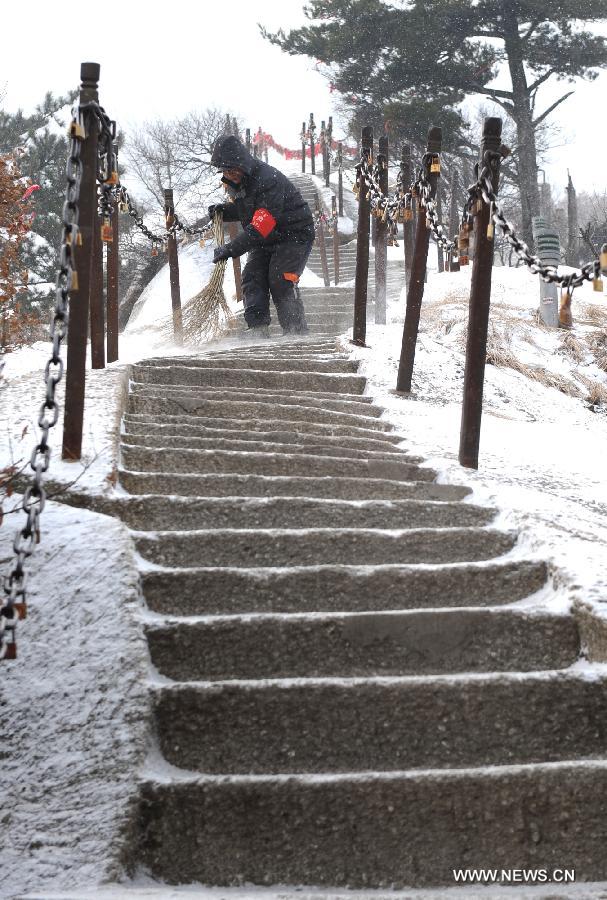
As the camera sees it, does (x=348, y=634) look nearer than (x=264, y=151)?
Yes

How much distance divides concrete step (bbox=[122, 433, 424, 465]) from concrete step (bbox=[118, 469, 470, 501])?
13.0 inches

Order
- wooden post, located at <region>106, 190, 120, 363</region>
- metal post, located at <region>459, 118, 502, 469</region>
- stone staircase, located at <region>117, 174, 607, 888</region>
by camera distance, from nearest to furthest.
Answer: stone staircase, located at <region>117, 174, 607, 888</region> < metal post, located at <region>459, 118, 502, 469</region> < wooden post, located at <region>106, 190, 120, 363</region>

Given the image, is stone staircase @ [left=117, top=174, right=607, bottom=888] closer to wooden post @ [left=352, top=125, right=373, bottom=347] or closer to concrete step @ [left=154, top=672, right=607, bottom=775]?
concrete step @ [left=154, top=672, right=607, bottom=775]

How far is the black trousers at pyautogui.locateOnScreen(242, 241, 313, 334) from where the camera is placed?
811cm

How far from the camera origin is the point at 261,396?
219 inches

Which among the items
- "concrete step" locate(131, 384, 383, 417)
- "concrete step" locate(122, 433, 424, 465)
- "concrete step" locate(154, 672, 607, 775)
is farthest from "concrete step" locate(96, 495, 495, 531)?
"concrete step" locate(131, 384, 383, 417)

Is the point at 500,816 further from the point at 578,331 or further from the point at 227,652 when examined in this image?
the point at 578,331

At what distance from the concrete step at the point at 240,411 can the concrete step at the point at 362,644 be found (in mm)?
2174

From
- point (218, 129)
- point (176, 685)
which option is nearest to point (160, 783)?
point (176, 685)

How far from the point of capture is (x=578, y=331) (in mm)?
10188

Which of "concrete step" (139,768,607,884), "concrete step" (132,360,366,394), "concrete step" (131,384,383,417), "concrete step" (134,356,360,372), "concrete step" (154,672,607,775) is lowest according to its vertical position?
"concrete step" (139,768,607,884)

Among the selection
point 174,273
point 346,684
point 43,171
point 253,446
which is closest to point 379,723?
point 346,684

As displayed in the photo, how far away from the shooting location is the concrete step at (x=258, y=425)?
483 centimetres

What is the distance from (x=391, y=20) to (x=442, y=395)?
16069 millimetres
